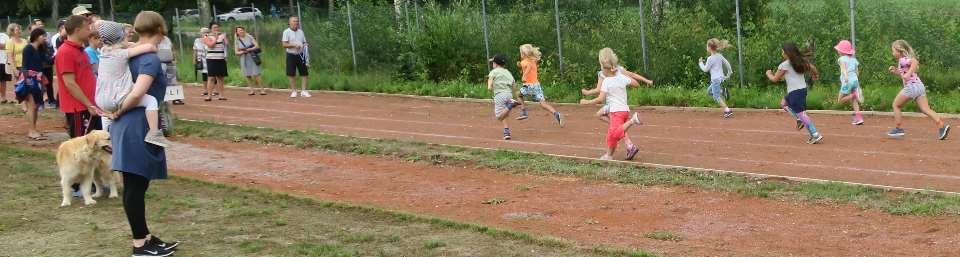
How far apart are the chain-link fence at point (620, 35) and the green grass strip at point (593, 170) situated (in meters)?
7.28

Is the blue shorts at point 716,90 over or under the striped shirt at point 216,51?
under

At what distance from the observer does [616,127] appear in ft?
42.3

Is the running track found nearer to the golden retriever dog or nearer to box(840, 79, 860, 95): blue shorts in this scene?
box(840, 79, 860, 95): blue shorts

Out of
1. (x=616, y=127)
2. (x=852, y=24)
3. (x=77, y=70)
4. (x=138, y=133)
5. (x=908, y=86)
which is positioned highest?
(x=852, y=24)

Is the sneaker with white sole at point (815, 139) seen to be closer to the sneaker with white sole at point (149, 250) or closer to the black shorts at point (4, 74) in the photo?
the sneaker with white sole at point (149, 250)

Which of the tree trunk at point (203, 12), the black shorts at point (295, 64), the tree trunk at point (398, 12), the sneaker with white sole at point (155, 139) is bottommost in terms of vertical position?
the sneaker with white sole at point (155, 139)

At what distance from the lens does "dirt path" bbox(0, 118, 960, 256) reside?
849cm

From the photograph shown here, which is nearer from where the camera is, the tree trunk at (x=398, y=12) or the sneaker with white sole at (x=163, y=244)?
the sneaker with white sole at (x=163, y=244)

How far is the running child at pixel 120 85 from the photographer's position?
25.1 feet

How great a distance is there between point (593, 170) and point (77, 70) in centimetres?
519

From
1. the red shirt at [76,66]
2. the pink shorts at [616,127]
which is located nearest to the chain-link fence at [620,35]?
the pink shorts at [616,127]

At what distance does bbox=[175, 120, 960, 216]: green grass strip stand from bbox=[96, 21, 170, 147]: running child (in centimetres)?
523

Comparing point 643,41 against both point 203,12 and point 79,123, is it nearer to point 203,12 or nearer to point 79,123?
point 79,123

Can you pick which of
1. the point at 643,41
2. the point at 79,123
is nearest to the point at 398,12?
the point at 643,41
